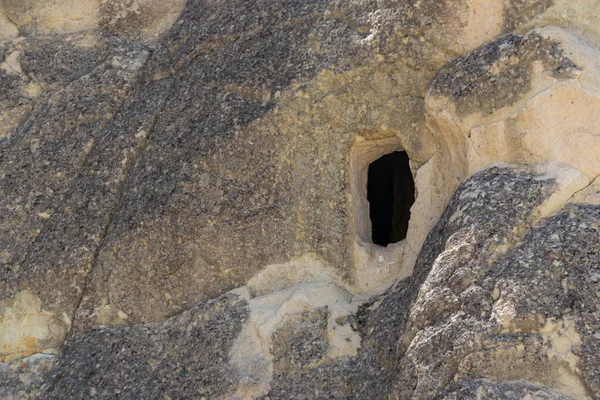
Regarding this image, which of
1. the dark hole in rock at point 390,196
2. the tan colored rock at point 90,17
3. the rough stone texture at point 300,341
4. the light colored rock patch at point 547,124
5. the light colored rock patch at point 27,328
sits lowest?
the dark hole in rock at point 390,196

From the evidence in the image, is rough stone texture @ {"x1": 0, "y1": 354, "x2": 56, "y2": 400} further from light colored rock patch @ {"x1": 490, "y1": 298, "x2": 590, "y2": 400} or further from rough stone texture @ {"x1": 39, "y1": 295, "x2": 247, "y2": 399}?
light colored rock patch @ {"x1": 490, "y1": 298, "x2": 590, "y2": 400}

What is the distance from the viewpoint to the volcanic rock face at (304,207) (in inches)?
→ 116

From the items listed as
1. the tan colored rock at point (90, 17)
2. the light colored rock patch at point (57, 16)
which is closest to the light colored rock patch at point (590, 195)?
the tan colored rock at point (90, 17)

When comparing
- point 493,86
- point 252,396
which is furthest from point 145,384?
point 493,86

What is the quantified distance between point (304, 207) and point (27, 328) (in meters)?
1.32

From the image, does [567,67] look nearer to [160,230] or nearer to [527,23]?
[527,23]

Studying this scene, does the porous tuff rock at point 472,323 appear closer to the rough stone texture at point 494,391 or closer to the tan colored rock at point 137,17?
the rough stone texture at point 494,391

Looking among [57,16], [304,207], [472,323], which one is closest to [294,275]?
[304,207]

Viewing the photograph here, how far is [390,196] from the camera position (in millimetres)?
6172

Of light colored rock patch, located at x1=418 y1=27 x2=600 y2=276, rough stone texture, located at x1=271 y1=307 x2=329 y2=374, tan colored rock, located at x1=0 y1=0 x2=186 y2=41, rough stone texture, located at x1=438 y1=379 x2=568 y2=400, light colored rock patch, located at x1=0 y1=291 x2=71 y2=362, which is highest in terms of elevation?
tan colored rock, located at x1=0 y1=0 x2=186 y2=41

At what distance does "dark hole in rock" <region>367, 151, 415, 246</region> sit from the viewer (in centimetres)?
576

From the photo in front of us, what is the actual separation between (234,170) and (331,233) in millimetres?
472

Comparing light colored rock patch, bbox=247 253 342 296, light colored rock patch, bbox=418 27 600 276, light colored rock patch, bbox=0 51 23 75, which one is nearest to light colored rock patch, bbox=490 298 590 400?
light colored rock patch, bbox=418 27 600 276

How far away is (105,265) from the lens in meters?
3.98
